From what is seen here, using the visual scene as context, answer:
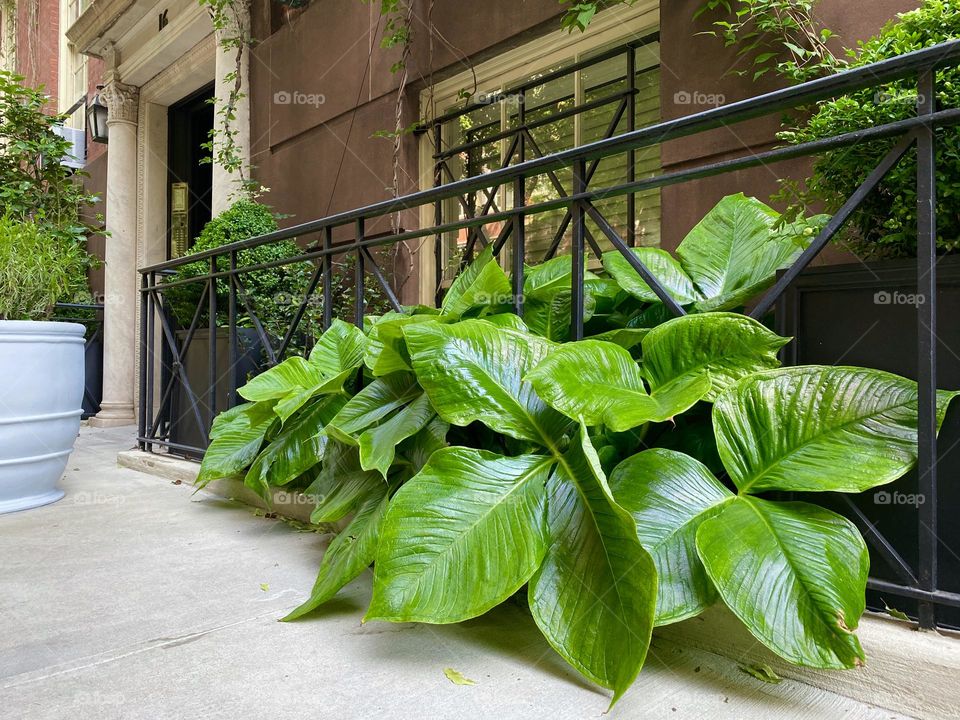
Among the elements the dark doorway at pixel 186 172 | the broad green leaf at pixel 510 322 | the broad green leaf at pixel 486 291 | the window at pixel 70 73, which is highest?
the window at pixel 70 73

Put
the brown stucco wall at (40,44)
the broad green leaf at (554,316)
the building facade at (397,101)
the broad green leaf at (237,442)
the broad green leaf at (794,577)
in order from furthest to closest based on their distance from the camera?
the brown stucco wall at (40,44), the building facade at (397,101), the broad green leaf at (237,442), the broad green leaf at (554,316), the broad green leaf at (794,577)

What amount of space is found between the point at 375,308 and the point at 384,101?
1.46m

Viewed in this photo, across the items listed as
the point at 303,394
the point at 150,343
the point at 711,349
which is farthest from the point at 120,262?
the point at 711,349

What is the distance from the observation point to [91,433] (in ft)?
18.5

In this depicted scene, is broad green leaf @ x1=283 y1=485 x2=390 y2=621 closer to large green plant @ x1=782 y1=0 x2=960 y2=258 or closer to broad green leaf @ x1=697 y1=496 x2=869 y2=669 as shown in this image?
broad green leaf @ x1=697 y1=496 x2=869 y2=669

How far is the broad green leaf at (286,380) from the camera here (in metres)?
2.07

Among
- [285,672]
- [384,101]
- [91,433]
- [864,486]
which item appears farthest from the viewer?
[91,433]

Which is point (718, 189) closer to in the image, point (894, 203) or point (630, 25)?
point (630, 25)

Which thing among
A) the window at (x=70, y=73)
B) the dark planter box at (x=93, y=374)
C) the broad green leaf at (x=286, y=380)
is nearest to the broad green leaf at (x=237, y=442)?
the broad green leaf at (x=286, y=380)

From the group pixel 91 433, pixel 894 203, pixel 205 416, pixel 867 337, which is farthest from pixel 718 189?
pixel 91 433

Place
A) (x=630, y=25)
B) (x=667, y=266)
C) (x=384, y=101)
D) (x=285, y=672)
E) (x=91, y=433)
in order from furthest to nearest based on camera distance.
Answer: (x=91, y=433)
(x=384, y=101)
(x=630, y=25)
(x=667, y=266)
(x=285, y=672)

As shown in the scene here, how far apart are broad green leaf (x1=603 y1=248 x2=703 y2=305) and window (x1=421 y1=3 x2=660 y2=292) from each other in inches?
39.1

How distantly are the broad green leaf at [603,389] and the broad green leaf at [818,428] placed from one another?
0.44 ft

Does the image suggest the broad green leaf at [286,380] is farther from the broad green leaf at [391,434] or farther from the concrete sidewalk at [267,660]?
the broad green leaf at [391,434]
